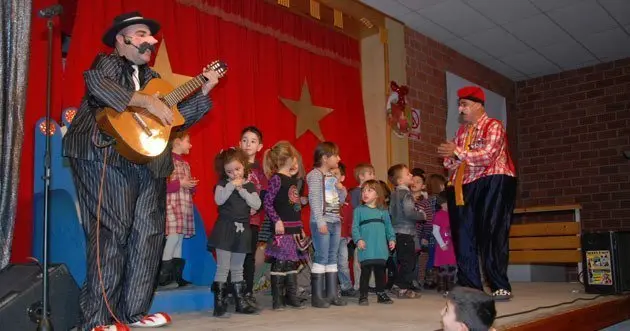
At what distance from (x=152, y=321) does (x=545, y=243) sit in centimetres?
548

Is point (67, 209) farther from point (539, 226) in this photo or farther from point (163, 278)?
point (539, 226)

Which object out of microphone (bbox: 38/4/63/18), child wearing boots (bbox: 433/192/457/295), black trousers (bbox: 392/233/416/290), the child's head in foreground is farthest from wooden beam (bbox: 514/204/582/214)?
microphone (bbox: 38/4/63/18)

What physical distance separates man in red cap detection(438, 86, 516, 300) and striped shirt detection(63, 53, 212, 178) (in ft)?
6.69

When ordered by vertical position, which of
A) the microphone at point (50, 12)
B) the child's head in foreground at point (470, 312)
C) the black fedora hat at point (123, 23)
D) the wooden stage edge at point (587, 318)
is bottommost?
the wooden stage edge at point (587, 318)

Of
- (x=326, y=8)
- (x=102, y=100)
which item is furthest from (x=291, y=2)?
(x=102, y=100)

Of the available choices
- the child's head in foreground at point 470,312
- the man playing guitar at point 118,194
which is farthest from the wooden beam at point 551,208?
the man playing guitar at point 118,194

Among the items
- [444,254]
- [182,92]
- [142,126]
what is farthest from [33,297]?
[444,254]

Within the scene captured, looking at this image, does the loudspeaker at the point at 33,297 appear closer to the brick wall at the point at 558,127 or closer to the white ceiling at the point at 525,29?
the white ceiling at the point at 525,29

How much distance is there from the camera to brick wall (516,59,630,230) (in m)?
8.16

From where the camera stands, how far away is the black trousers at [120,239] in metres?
2.63

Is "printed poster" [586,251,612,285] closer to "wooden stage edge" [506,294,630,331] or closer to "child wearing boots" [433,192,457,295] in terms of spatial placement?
"wooden stage edge" [506,294,630,331]

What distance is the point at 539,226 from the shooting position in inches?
281

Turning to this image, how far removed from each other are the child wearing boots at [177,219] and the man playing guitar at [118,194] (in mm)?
1221

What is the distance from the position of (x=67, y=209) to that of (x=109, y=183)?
1.12 m
